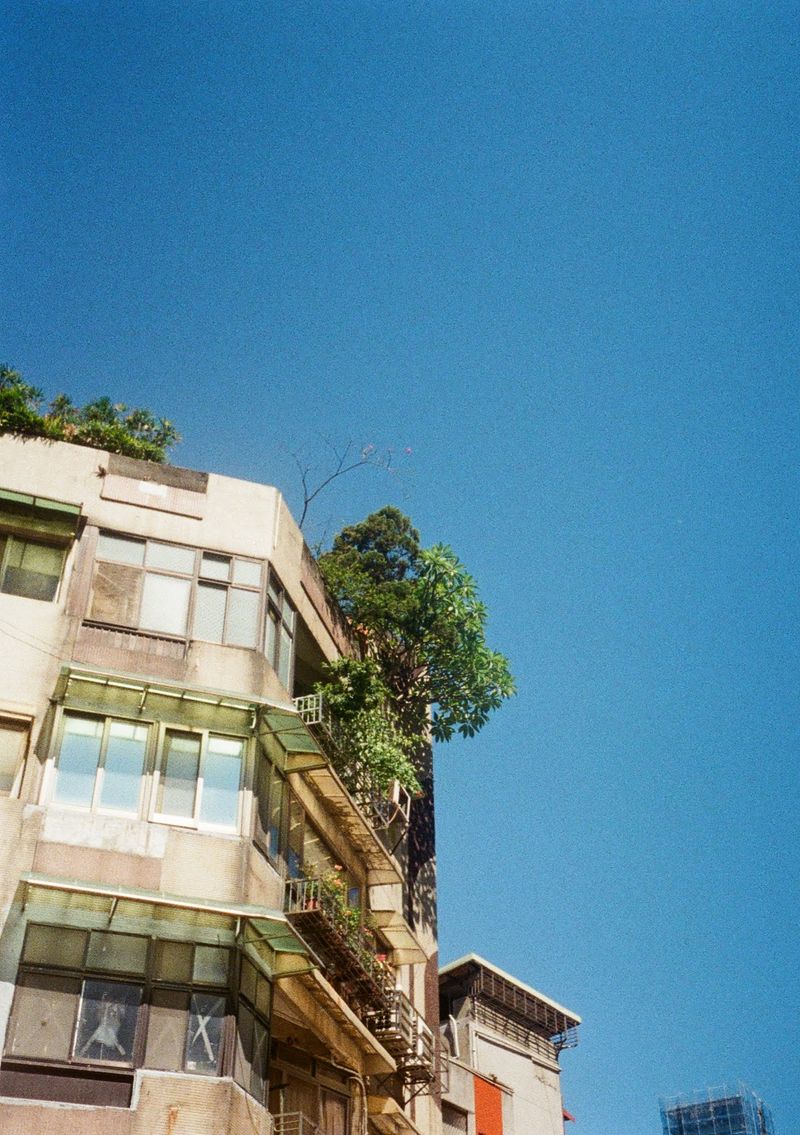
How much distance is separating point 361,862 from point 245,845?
747 centimetres

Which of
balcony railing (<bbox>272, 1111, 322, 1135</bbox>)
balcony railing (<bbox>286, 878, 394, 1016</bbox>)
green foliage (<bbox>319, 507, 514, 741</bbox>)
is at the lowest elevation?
balcony railing (<bbox>272, 1111, 322, 1135</bbox>)

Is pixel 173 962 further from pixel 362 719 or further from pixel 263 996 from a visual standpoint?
pixel 362 719

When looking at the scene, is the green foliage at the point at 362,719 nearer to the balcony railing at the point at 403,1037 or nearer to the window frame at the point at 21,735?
the balcony railing at the point at 403,1037

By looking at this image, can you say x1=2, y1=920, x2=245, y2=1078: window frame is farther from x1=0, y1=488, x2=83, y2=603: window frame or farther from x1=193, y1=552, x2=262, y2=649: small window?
x1=0, y1=488, x2=83, y2=603: window frame

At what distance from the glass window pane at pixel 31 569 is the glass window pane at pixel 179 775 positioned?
3.47 m

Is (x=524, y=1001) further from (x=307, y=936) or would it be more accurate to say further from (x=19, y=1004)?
(x=19, y=1004)

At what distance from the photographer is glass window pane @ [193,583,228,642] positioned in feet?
77.2

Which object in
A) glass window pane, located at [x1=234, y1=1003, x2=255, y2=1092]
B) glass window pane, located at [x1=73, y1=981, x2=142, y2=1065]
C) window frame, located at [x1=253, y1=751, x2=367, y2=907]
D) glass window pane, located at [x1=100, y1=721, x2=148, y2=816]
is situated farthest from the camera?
window frame, located at [x1=253, y1=751, x2=367, y2=907]

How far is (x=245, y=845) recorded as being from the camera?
69.8ft

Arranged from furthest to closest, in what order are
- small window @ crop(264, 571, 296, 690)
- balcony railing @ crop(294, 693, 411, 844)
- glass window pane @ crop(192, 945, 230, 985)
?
balcony railing @ crop(294, 693, 411, 844) < small window @ crop(264, 571, 296, 690) < glass window pane @ crop(192, 945, 230, 985)

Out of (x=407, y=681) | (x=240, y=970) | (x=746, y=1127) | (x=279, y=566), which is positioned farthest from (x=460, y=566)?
(x=746, y=1127)

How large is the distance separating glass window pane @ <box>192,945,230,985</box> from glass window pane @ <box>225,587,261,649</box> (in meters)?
5.44

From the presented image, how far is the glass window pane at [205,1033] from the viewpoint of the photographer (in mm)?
19469

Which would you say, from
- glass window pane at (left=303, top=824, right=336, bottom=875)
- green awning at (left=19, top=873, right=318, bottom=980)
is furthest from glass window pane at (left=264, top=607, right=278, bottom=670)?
green awning at (left=19, top=873, right=318, bottom=980)
